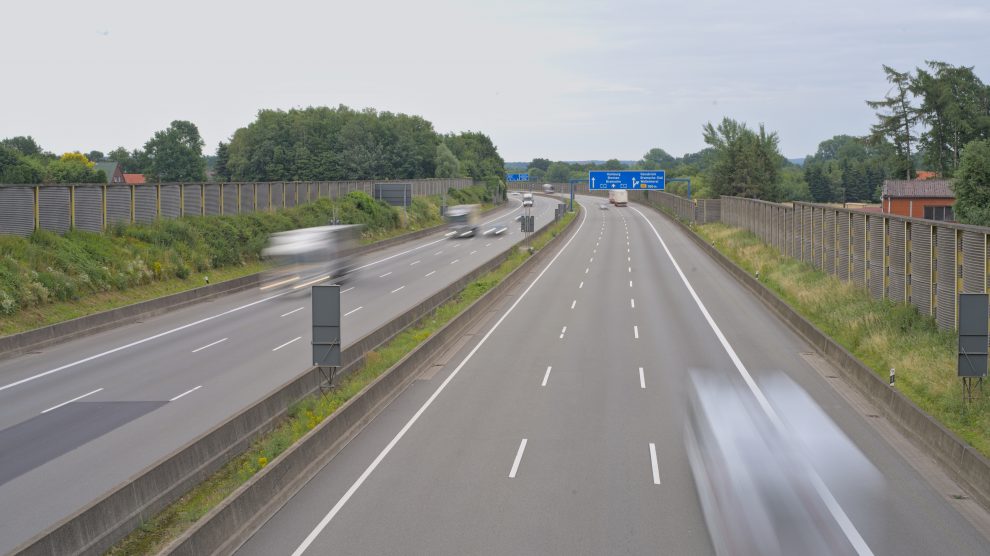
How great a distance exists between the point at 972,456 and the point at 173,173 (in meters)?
169

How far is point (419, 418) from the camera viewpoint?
71.5 feet

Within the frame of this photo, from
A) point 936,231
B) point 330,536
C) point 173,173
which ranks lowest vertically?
point 330,536

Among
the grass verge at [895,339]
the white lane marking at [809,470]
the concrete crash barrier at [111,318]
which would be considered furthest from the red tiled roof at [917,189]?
the concrete crash barrier at [111,318]

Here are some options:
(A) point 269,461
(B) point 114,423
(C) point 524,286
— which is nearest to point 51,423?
(B) point 114,423

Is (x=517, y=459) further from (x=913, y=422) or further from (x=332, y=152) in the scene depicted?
(x=332, y=152)

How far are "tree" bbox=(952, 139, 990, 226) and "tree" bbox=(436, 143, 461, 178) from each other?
98.7 meters

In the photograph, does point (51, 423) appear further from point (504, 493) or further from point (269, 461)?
point (504, 493)

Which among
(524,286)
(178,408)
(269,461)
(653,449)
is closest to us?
(269,461)

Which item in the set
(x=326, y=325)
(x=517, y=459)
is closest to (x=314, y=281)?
(x=326, y=325)

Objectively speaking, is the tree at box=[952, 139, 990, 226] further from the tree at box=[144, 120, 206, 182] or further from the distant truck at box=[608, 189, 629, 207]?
the tree at box=[144, 120, 206, 182]

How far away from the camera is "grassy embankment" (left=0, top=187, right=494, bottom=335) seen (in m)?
35.8

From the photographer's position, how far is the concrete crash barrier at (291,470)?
42.0 feet

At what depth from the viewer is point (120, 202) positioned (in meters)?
48.9

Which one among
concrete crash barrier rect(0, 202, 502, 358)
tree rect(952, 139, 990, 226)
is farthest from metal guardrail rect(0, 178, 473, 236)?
tree rect(952, 139, 990, 226)
